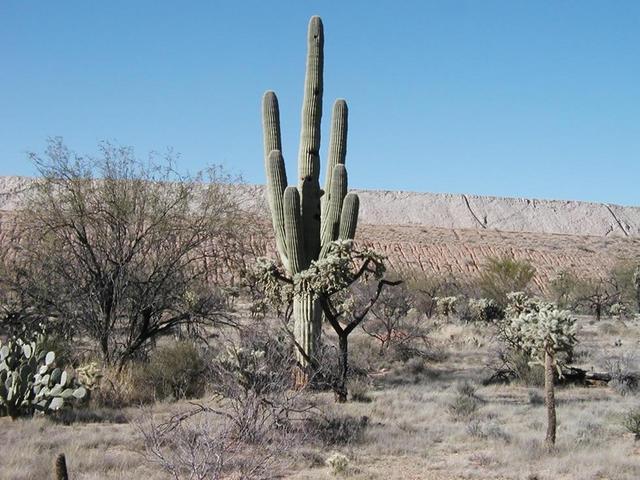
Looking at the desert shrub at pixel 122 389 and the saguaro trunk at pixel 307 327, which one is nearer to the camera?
the desert shrub at pixel 122 389

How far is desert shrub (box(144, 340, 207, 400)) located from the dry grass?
86 centimetres

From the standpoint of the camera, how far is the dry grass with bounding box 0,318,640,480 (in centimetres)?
843

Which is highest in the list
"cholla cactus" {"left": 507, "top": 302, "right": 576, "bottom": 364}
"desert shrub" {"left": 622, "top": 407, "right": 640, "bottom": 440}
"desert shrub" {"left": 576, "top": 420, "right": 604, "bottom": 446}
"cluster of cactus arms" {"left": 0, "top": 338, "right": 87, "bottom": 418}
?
"cholla cactus" {"left": 507, "top": 302, "right": 576, "bottom": 364}

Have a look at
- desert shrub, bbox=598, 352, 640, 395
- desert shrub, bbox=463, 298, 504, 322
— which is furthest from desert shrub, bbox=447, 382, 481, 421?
desert shrub, bbox=463, 298, 504, 322

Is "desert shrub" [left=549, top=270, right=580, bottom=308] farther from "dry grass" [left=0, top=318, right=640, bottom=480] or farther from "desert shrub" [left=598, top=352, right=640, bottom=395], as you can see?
"dry grass" [left=0, top=318, right=640, bottom=480]

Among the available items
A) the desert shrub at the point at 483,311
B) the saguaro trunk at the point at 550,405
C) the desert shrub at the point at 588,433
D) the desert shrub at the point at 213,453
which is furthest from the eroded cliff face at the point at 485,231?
the desert shrub at the point at 213,453

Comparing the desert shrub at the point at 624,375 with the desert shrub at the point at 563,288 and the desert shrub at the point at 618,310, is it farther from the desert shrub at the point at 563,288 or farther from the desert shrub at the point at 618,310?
the desert shrub at the point at 563,288

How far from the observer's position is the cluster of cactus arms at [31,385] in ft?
35.3

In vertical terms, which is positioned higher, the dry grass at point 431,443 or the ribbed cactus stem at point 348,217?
the ribbed cactus stem at point 348,217

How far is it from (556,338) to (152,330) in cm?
761

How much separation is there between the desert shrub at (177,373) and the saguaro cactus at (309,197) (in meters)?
1.76

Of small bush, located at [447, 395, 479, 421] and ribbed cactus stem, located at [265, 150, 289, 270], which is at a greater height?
ribbed cactus stem, located at [265, 150, 289, 270]

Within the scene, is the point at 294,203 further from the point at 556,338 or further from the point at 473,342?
the point at 473,342

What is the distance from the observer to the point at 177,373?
12.9 meters
